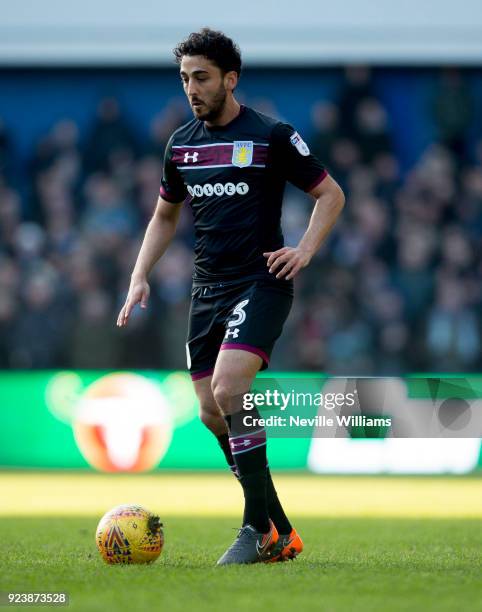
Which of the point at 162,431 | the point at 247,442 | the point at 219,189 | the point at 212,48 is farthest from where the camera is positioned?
the point at 162,431

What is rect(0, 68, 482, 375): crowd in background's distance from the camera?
14.7 metres

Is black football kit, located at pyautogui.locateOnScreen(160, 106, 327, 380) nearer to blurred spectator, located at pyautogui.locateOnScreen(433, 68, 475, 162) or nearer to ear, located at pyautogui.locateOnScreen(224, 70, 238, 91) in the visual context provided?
ear, located at pyautogui.locateOnScreen(224, 70, 238, 91)

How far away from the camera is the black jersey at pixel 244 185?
5734 mm

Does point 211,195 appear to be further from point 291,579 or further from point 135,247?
point 135,247

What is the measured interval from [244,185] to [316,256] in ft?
30.9

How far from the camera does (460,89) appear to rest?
16.9 metres

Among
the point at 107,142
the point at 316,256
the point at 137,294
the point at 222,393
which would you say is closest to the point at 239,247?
the point at 137,294

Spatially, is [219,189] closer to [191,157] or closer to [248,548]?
[191,157]

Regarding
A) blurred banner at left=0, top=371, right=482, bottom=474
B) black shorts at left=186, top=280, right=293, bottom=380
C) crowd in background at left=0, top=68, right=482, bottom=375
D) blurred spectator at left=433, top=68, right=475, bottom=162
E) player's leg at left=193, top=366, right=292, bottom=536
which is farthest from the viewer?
blurred spectator at left=433, top=68, right=475, bottom=162

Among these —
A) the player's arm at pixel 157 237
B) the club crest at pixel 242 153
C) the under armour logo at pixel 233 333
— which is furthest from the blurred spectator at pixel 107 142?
the under armour logo at pixel 233 333

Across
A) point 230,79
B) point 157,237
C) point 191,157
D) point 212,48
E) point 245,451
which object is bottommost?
point 245,451

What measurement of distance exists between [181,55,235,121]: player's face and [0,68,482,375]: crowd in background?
890cm

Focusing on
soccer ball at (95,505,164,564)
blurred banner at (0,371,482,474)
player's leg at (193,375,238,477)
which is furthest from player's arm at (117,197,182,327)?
blurred banner at (0,371,482,474)

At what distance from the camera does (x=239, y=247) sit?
5.75 m
